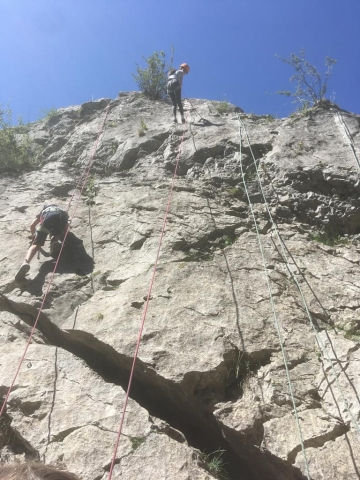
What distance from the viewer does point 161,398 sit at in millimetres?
4590

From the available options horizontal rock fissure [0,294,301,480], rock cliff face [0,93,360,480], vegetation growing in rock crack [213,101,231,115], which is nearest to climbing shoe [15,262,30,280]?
rock cliff face [0,93,360,480]

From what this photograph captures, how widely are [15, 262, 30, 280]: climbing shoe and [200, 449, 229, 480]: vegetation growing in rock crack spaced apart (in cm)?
343

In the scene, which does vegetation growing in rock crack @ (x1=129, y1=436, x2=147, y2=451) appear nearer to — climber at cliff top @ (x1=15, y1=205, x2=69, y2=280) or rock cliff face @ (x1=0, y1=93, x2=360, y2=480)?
rock cliff face @ (x1=0, y1=93, x2=360, y2=480)

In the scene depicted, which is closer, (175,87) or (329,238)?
(329,238)

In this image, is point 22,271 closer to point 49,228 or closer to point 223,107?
point 49,228

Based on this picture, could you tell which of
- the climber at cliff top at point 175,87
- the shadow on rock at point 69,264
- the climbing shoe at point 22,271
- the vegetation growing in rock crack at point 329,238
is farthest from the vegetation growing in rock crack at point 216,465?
the climber at cliff top at point 175,87

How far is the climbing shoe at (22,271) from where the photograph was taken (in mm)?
5699

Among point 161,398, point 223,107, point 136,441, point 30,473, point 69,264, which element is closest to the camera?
point 30,473

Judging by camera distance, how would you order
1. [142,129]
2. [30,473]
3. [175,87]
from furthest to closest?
[175,87], [142,129], [30,473]

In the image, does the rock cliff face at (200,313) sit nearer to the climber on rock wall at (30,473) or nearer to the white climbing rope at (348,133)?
the white climbing rope at (348,133)

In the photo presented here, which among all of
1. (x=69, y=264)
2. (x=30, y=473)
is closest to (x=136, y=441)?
(x=30, y=473)

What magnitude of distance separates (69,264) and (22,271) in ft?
2.39

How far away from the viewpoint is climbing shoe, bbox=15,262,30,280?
5.70 metres

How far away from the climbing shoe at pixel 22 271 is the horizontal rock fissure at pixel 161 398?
2.79ft
